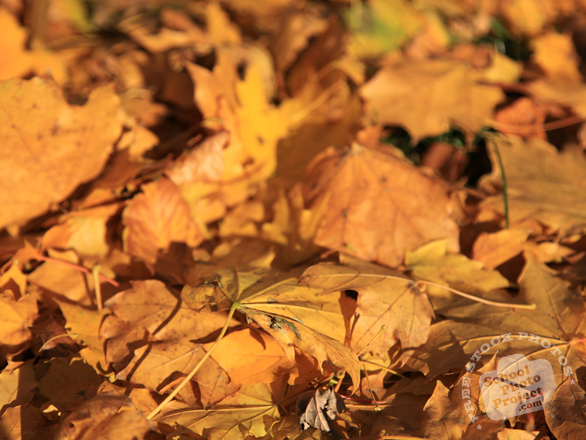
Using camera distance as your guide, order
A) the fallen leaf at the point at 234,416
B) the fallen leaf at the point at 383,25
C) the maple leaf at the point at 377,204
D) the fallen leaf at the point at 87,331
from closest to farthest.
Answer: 1. the fallen leaf at the point at 234,416
2. the fallen leaf at the point at 87,331
3. the maple leaf at the point at 377,204
4. the fallen leaf at the point at 383,25

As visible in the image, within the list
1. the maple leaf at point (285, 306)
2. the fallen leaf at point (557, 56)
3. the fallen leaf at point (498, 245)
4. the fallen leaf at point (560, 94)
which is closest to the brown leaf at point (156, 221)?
the maple leaf at point (285, 306)

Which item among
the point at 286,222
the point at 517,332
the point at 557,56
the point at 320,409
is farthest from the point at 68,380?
the point at 557,56

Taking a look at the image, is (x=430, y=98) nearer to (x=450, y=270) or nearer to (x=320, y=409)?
(x=450, y=270)

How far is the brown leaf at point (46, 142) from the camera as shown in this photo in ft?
3.87

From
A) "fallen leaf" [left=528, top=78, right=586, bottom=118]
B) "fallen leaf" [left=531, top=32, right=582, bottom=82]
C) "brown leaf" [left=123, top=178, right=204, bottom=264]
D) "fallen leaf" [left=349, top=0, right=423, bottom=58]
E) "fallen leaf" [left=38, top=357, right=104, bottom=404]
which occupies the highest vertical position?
"fallen leaf" [left=349, top=0, right=423, bottom=58]

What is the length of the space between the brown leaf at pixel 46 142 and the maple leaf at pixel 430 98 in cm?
96

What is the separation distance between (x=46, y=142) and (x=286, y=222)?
755mm

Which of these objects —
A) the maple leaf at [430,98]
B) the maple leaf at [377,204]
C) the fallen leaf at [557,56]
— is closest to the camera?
→ the maple leaf at [377,204]

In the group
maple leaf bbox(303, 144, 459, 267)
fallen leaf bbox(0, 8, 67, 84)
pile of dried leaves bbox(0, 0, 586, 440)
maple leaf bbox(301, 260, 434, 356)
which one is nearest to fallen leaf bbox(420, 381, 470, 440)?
pile of dried leaves bbox(0, 0, 586, 440)

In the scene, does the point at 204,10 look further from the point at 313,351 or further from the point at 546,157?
the point at 313,351

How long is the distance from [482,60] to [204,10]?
4.37ft

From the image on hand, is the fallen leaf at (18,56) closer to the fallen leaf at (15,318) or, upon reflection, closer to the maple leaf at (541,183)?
the fallen leaf at (15,318)

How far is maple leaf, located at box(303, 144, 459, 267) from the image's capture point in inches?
51.3

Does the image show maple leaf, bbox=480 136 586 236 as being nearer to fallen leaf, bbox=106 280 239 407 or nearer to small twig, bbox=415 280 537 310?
small twig, bbox=415 280 537 310
